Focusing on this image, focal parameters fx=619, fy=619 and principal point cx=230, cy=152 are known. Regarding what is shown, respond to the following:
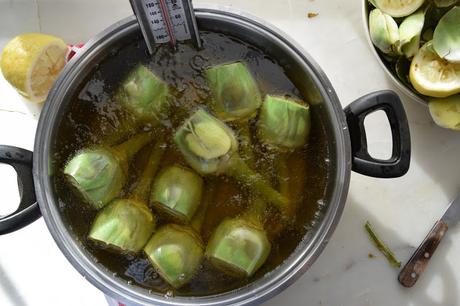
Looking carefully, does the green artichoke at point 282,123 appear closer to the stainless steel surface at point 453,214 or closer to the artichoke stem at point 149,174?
the artichoke stem at point 149,174

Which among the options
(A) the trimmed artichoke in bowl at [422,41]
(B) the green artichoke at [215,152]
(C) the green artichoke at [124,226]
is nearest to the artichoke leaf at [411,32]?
(A) the trimmed artichoke in bowl at [422,41]

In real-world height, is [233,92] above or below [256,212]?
above

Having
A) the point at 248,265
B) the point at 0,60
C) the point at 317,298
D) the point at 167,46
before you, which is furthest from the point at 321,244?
the point at 0,60

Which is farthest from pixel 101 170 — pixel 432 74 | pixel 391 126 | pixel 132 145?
pixel 432 74

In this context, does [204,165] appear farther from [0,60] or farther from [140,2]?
[0,60]

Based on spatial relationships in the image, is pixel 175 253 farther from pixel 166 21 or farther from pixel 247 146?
pixel 166 21

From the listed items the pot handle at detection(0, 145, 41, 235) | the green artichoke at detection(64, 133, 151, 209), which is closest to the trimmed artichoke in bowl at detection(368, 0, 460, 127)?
the green artichoke at detection(64, 133, 151, 209)
